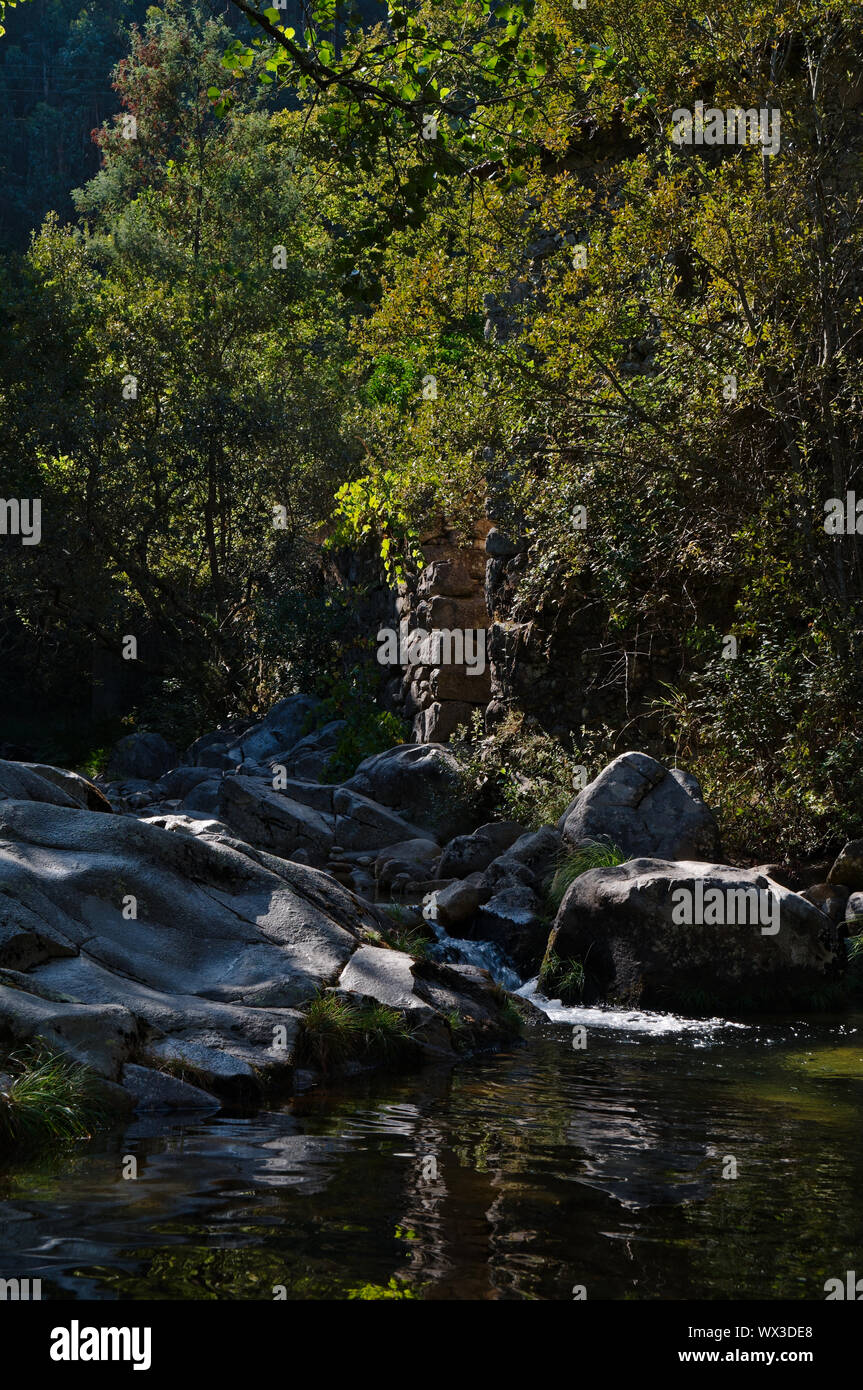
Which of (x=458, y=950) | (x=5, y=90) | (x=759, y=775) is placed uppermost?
(x=5, y=90)

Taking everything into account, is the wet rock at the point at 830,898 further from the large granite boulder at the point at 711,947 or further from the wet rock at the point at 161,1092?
the wet rock at the point at 161,1092

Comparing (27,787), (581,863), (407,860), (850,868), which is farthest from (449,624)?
(27,787)

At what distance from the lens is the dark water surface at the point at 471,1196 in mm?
3836

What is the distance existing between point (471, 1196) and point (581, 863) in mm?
6967

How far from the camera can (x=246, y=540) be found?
2575 centimetres

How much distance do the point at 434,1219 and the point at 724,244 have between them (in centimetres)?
1064

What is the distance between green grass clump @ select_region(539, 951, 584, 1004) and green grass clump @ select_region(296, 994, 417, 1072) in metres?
2.58

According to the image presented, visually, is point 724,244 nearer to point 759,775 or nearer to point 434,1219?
point 759,775

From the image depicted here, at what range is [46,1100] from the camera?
540 cm

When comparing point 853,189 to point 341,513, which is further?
point 341,513

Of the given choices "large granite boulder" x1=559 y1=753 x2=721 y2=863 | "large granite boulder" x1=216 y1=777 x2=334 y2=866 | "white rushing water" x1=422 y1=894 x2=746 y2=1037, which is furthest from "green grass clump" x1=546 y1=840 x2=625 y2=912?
"large granite boulder" x1=216 y1=777 x2=334 y2=866

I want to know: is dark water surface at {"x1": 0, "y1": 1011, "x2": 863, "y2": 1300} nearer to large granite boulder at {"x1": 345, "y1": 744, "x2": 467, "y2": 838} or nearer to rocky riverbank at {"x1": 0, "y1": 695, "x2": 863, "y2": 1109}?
rocky riverbank at {"x1": 0, "y1": 695, "x2": 863, "y2": 1109}
